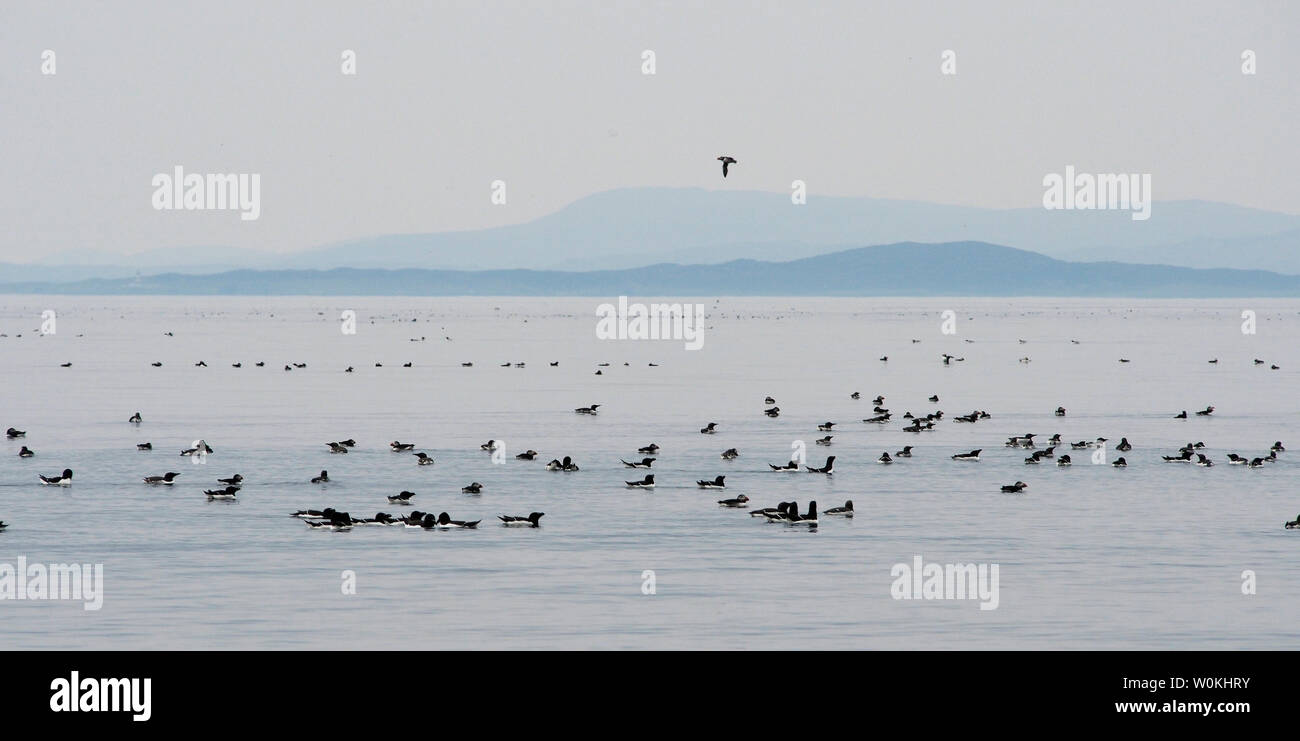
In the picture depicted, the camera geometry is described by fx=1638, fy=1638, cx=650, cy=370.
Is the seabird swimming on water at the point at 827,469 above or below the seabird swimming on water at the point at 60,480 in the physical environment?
below

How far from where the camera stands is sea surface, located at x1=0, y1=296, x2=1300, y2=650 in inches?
882

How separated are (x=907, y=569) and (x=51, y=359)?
82.3 meters

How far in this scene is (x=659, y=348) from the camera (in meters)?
129

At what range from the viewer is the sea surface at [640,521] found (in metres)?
22.4

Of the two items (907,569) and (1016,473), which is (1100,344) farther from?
(907,569)

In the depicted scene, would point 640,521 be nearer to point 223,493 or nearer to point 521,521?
point 521,521

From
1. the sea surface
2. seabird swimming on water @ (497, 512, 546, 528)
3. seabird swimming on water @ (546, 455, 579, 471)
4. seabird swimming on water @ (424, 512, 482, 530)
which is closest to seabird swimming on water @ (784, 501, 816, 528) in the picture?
the sea surface

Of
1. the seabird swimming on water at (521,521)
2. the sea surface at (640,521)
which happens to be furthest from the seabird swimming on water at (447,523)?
the seabird swimming on water at (521,521)

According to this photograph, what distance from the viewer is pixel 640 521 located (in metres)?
32.1

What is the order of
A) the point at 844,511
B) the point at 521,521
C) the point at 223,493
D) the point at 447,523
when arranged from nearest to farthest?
the point at 447,523, the point at 521,521, the point at 844,511, the point at 223,493

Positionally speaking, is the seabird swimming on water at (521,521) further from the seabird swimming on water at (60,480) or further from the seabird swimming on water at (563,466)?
the seabird swimming on water at (60,480)

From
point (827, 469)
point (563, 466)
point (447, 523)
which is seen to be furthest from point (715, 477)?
point (447, 523)

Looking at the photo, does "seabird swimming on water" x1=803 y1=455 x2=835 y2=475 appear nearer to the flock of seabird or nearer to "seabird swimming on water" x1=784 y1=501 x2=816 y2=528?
the flock of seabird
